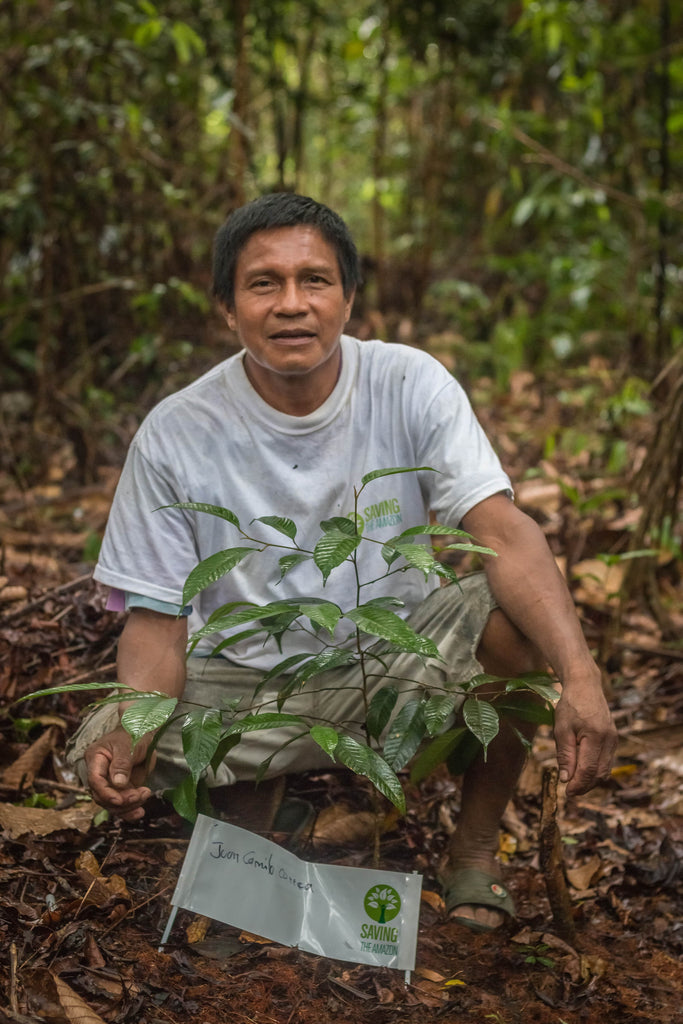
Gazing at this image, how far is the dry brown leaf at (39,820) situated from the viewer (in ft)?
7.47

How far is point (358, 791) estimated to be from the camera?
2.69m

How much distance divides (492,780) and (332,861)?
1.45 ft

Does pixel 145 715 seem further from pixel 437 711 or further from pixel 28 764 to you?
pixel 28 764

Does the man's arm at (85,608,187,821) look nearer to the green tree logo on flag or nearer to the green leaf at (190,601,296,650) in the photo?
the green leaf at (190,601,296,650)

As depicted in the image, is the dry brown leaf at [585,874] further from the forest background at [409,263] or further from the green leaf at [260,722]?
the green leaf at [260,722]

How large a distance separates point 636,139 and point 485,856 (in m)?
4.52

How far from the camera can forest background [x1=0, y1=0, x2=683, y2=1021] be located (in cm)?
325

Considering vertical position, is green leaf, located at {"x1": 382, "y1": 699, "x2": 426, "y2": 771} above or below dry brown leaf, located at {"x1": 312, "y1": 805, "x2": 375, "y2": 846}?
above

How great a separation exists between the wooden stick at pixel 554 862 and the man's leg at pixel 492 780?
0.46ft

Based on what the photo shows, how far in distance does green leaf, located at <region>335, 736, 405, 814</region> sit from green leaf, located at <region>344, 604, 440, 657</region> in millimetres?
213

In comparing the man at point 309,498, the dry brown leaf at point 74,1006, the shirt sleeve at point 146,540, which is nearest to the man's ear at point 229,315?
the man at point 309,498

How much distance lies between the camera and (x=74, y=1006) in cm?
175

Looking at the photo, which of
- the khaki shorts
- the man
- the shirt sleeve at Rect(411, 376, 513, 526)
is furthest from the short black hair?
the khaki shorts

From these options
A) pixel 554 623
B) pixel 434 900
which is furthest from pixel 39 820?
pixel 554 623
